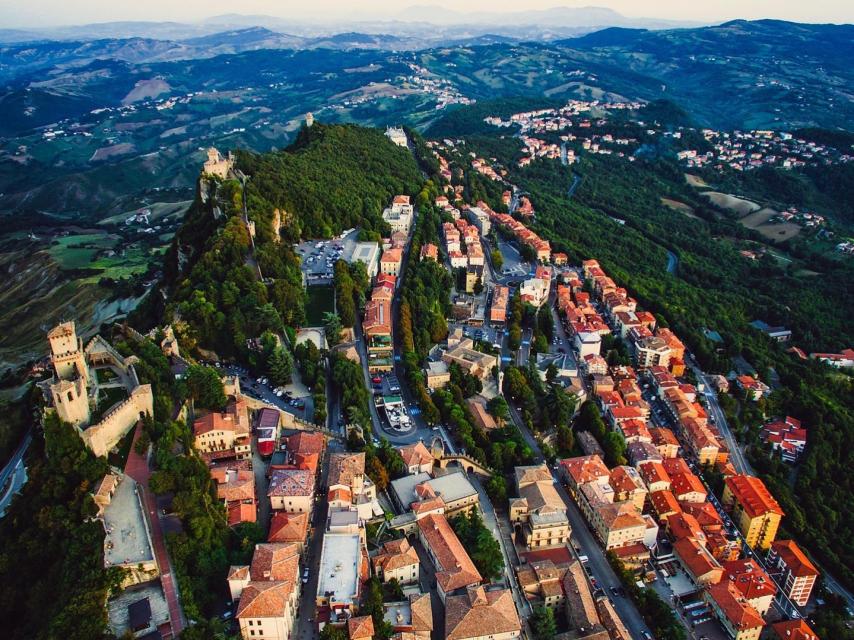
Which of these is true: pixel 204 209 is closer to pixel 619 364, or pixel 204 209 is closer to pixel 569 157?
pixel 619 364

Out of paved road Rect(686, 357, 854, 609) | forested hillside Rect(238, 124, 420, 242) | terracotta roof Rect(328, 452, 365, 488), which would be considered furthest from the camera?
forested hillside Rect(238, 124, 420, 242)

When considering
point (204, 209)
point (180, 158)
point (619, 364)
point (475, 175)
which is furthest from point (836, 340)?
point (180, 158)

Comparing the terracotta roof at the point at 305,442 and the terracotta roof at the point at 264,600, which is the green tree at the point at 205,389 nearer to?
the terracotta roof at the point at 305,442

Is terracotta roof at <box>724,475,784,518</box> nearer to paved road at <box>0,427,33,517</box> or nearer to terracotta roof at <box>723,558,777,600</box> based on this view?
terracotta roof at <box>723,558,777,600</box>

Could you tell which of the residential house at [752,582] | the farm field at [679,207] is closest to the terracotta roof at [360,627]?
the residential house at [752,582]

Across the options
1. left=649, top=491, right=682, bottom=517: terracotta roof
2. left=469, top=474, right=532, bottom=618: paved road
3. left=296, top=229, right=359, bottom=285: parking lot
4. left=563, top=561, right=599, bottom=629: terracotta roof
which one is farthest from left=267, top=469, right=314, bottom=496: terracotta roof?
left=296, top=229, right=359, bottom=285: parking lot

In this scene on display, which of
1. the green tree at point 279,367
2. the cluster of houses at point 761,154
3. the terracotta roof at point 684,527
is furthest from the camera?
the cluster of houses at point 761,154

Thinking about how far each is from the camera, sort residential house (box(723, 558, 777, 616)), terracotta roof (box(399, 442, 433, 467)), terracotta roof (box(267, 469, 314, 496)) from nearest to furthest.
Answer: terracotta roof (box(267, 469, 314, 496)) < residential house (box(723, 558, 777, 616)) < terracotta roof (box(399, 442, 433, 467))
